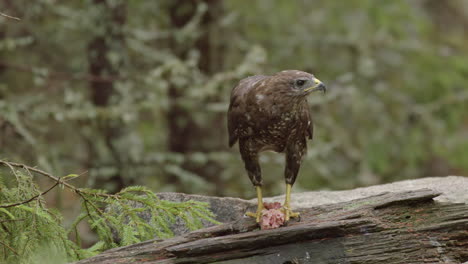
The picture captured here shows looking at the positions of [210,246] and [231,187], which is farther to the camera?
[231,187]

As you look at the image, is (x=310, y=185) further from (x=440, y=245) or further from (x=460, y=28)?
(x=460, y=28)

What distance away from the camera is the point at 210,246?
3723mm

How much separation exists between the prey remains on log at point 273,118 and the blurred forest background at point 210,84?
245 centimetres

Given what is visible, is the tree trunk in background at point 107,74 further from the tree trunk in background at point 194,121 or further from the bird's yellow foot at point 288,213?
the bird's yellow foot at point 288,213

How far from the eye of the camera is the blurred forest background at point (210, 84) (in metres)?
7.22

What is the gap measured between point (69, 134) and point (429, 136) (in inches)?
220

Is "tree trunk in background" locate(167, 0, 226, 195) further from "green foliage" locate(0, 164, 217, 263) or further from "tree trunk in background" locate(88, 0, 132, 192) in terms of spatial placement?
"green foliage" locate(0, 164, 217, 263)

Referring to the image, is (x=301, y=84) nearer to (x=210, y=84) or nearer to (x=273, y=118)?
(x=273, y=118)

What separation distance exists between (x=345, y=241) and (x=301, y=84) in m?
1.09

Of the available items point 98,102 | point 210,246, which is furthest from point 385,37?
point 210,246

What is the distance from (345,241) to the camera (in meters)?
3.88

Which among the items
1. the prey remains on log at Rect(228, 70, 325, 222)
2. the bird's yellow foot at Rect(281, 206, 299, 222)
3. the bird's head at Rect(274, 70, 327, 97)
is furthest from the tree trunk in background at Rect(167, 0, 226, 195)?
the bird's head at Rect(274, 70, 327, 97)

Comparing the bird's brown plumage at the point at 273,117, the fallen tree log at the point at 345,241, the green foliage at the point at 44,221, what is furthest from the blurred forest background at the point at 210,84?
the fallen tree log at the point at 345,241

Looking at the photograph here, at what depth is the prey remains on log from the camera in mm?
4141
